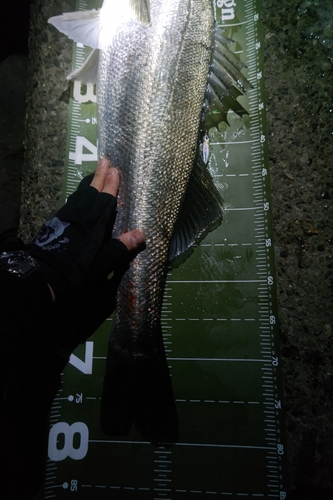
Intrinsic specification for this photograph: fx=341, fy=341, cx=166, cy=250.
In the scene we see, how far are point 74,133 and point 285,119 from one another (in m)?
1.20

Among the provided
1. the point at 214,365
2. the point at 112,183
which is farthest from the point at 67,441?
the point at 112,183

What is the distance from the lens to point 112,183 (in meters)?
1.59

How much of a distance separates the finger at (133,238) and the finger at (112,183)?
0.20m

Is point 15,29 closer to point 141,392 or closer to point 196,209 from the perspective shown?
point 196,209

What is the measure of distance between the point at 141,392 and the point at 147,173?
3.27ft

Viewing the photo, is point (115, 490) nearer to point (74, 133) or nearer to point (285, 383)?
point (285, 383)

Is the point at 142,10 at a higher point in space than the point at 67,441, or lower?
higher

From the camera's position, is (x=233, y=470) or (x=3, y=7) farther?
(x=3, y=7)

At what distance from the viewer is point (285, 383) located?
173cm

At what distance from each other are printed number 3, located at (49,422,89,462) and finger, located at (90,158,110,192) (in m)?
1.15

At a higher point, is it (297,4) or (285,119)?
(297,4)

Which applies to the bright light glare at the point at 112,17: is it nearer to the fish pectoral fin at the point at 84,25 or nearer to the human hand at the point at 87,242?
the fish pectoral fin at the point at 84,25

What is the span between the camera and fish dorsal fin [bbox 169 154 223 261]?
1687 millimetres

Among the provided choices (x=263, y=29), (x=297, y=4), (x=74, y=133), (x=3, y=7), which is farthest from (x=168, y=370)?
(x=3, y=7)
